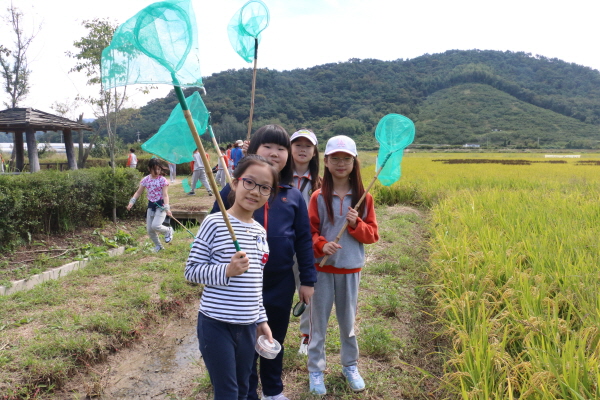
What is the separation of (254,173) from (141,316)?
2527mm

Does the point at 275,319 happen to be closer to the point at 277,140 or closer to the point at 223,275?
the point at 223,275

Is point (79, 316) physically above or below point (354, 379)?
above

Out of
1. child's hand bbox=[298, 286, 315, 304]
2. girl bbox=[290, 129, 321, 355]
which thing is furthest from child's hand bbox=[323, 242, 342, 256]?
girl bbox=[290, 129, 321, 355]

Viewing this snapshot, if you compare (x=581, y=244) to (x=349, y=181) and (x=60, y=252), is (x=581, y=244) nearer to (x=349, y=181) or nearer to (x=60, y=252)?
(x=349, y=181)

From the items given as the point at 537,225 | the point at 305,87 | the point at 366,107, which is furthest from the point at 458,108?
the point at 537,225

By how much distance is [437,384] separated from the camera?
8.51ft

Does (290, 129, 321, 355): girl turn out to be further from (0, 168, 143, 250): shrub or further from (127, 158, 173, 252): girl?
(0, 168, 143, 250): shrub

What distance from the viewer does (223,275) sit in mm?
1619

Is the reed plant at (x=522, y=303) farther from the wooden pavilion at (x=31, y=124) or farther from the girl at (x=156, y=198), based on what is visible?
the wooden pavilion at (x=31, y=124)

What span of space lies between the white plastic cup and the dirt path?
1198 mm

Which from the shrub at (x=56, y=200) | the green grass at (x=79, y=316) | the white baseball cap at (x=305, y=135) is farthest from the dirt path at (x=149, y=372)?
the shrub at (x=56, y=200)

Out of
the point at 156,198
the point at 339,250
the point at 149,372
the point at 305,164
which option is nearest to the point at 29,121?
A: the point at 156,198

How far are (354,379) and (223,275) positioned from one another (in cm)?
135

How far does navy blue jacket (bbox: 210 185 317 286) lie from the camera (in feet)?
6.79
